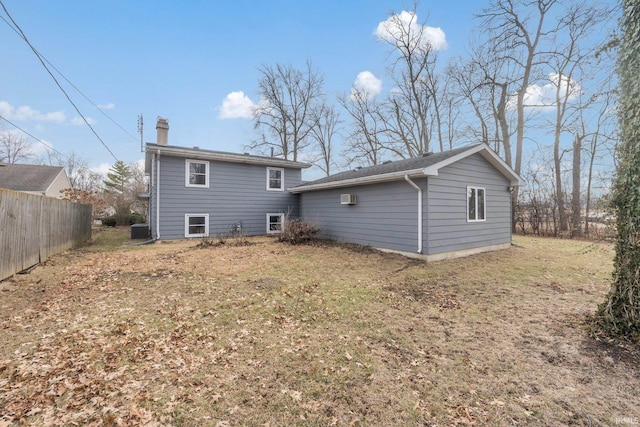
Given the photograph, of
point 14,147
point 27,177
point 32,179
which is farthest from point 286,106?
point 14,147

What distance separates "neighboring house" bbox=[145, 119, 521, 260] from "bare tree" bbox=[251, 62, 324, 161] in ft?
35.3

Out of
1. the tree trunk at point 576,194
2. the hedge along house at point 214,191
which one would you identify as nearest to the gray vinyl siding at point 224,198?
the hedge along house at point 214,191

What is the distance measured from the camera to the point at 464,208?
880cm

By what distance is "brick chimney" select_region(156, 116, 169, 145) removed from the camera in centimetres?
1329

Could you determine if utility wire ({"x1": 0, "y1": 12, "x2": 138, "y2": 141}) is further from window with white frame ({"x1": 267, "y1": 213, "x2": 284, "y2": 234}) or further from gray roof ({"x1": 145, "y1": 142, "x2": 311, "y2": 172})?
window with white frame ({"x1": 267, "y1": 213, "x2": 284, "y2": 234})

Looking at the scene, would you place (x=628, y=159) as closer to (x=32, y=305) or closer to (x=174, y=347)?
(x=174, y=347)

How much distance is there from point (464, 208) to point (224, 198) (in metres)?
9.77

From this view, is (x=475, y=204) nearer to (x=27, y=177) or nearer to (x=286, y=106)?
(x=286, y=106)

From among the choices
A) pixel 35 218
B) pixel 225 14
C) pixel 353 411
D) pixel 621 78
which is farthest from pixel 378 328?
pixel 225 14

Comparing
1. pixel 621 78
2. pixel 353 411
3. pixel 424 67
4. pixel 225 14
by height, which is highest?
pixel 424 67

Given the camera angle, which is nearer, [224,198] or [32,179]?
[224,198]

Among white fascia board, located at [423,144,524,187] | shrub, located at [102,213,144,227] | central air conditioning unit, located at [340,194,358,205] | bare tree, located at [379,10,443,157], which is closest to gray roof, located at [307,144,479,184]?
white fascia board, located at [423,144,524,187]

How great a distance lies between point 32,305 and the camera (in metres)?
4.28

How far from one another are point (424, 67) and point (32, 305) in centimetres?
2221
